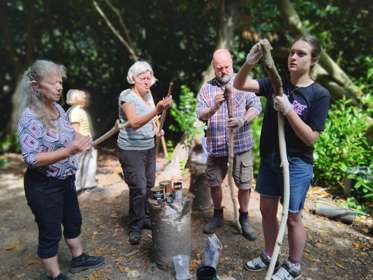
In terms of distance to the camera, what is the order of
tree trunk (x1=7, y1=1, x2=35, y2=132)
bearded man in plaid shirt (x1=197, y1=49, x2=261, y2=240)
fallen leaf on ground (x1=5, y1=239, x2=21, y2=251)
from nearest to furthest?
1. bearded man in plaid shirt (x1=197, y1=49, x2=261, y2=240)
2. fallen leaf on ground (x1=5, y1=239, x2=21, y2=251)
3. tree trunk (x1=7, y1=1, x2=35, y2=132)

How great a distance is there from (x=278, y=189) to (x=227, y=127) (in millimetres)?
896

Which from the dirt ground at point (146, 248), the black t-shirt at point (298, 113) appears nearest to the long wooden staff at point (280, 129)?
the black t-shirt at point (298, 113)

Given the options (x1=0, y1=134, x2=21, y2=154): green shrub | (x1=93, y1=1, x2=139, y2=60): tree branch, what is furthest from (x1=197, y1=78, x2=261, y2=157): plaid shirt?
(x1=0, y1=134, x2=21, y2=154): green shrub

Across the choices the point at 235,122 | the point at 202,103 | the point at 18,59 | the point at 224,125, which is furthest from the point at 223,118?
the point at 18,59

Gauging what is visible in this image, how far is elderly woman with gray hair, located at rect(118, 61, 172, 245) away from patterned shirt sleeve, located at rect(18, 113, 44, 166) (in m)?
0.84

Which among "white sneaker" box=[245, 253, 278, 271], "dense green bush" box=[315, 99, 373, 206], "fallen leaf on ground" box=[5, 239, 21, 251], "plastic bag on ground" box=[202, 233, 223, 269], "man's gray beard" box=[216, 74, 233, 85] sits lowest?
"fallen leaf on ground" box=[5, 239, 21, 251]

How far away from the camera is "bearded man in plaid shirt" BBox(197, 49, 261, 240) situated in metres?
3.44

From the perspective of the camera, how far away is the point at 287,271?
3.06 meters

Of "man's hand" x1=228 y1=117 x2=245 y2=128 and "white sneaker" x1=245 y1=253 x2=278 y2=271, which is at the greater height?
"man's hand" x1=228 y1=117 x2=245 y2=128

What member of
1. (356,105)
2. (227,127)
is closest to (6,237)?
(227,127)

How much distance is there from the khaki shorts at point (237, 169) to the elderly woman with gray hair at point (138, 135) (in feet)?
2.05

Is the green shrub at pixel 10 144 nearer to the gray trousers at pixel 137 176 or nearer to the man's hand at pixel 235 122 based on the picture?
the gray trousers at pixel 137 176

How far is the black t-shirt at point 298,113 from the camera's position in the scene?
255cm

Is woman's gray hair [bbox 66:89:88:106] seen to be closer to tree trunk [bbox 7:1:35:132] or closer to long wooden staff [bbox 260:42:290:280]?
long wooden staff [bbox 260:42:290:280]
